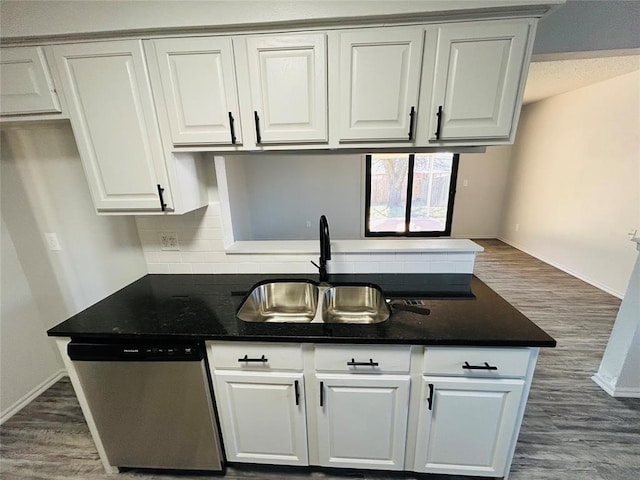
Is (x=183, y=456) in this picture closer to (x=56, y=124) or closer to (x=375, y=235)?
(x=56, y=124)

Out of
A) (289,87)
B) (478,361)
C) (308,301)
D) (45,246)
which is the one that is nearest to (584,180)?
(478,361)

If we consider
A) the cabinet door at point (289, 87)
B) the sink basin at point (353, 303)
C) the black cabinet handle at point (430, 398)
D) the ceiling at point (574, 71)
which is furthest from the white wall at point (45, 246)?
the ceiling at point (574, 71)

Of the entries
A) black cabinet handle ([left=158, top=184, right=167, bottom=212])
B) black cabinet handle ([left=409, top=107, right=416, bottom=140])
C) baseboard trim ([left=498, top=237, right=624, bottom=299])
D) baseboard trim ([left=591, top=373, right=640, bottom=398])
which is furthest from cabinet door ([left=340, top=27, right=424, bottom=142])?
baseboard trim ([left=498, top=237, right=624, bottom=299])

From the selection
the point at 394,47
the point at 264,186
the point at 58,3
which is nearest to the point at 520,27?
the point at 394,47

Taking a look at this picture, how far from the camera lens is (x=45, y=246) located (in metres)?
1.86

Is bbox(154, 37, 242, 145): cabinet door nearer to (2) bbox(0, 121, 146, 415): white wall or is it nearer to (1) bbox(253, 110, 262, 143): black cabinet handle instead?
(1) bbox(253, 110, 262, 143): black cabinet handle

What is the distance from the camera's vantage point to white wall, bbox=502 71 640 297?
10.2ft

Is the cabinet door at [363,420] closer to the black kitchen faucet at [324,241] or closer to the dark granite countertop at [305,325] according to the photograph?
the dark granite countertop at [305,325]

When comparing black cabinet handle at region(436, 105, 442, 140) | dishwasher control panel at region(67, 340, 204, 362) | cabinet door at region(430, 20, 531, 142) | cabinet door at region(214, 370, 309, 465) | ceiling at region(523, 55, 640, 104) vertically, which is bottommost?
cabinet door at region(214, 370, 309, 465)

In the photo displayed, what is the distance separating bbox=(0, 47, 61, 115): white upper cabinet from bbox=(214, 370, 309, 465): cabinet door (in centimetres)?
155

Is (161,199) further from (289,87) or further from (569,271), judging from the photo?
(569,271)

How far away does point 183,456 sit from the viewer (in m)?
1.35

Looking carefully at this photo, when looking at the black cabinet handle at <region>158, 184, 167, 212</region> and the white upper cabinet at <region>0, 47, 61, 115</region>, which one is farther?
the black cabinet handle at <region>158, 184, 167, 212</region>

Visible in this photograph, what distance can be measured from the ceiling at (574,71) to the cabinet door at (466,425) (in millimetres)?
2870
